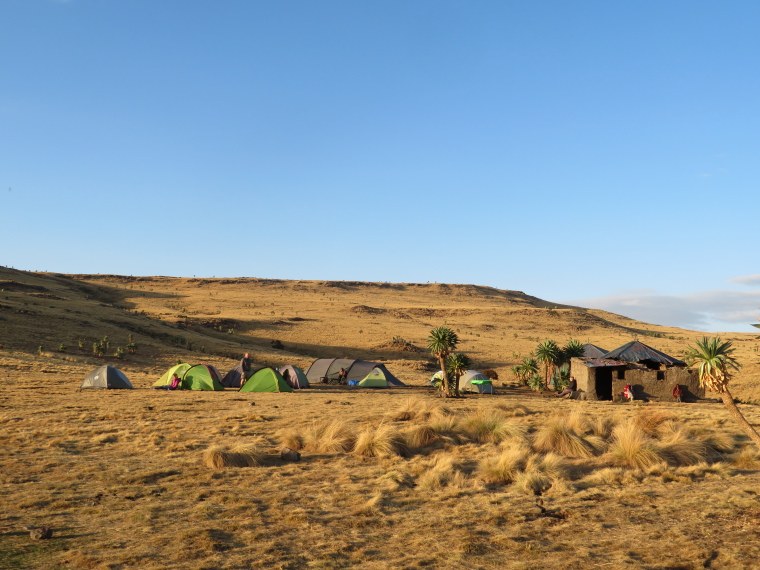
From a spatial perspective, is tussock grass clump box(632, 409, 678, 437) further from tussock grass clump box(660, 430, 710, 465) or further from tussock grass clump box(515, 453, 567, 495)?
tussock grass clump box(515, 453, 567, 495)

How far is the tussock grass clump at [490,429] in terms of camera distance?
51.0 feet

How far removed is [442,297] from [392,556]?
124m

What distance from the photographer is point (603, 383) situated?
32438 millimetres

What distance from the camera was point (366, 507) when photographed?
32.9 ft

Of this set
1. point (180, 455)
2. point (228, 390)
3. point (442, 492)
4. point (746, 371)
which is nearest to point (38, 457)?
point (180, 455)

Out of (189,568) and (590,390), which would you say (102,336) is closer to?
(590,390)

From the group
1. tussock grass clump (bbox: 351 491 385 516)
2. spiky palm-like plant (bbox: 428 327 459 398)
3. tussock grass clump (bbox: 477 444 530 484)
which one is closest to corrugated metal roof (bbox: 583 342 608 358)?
spiky palm-like plant (bbox: 428 327 459 398)

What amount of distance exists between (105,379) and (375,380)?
15.3 m

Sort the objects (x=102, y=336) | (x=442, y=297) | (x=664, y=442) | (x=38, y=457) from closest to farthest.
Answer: (x=38, y=457) → (x=664, y=442) → (x=102, y=336) → (x=442, y=297)

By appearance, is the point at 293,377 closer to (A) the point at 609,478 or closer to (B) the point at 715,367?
(A) the point at 609,478

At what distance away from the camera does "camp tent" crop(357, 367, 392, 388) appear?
118 ft

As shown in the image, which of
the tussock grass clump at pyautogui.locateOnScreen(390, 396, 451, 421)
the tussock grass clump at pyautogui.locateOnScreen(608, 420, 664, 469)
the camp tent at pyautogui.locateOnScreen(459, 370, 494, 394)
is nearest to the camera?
the tussock grass clump at pyautogui.locateOnScreen(608, 420, 664, 469)

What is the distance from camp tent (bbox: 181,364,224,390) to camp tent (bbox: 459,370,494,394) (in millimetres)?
13930

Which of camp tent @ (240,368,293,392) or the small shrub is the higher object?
camp tent @ (240,368,293,392)
